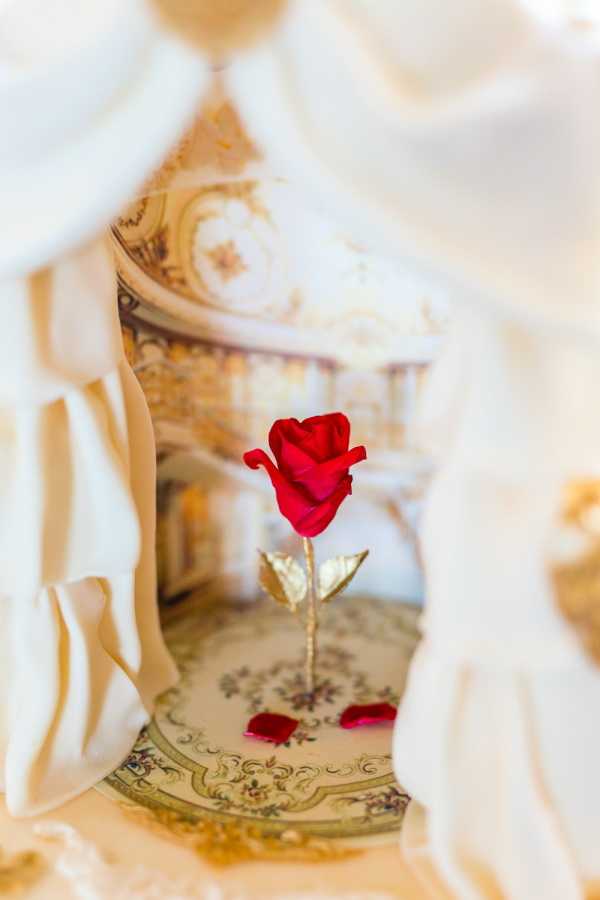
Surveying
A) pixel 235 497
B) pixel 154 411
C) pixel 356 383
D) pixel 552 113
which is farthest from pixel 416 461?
pixel 552 113

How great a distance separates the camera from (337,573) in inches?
49.5

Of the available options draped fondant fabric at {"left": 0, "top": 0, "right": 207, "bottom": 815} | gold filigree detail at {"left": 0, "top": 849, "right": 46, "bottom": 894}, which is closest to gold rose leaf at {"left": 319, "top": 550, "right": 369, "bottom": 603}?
draped fondant fabric at {"left": 0, "top": 0, "right": 207, "bottom": 815}

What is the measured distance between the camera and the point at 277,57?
762 millimetres

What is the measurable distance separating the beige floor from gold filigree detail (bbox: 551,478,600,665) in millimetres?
389

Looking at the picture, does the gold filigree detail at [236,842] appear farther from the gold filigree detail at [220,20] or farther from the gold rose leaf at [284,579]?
the gold filigree detail at [220,20]

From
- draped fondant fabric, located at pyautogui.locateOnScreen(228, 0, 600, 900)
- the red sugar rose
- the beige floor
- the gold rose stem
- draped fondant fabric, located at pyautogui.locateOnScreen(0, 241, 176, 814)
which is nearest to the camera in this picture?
draped fondant fabric, located at pyautogui.locateOnScreen(228, 0, 600, 900)

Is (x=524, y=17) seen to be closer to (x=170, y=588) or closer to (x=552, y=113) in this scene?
(x=552, y=113)

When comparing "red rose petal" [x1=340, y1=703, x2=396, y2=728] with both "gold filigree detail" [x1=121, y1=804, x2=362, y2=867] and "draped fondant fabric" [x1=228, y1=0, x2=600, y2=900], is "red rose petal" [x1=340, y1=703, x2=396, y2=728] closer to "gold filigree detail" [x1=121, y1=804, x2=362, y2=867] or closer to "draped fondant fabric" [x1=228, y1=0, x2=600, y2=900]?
"gold filigree detail" [x1=121, y1=804, x2=362, y2=867]

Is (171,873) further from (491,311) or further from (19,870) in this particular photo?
(491,311)

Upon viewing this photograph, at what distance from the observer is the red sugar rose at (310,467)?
3.74 ft

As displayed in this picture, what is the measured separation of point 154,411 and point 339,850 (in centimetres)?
95

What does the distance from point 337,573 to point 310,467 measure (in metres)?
0.23

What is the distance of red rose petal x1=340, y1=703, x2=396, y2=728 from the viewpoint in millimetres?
1186

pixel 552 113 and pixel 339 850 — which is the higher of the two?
pixel 552 113
